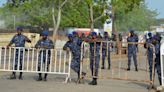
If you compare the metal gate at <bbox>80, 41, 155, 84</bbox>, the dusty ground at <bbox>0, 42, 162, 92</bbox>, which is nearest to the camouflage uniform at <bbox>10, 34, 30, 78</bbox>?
the dusty ground at <bbox>0, 42, 162, 92</bbox>

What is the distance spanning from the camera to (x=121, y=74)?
17.4 metres

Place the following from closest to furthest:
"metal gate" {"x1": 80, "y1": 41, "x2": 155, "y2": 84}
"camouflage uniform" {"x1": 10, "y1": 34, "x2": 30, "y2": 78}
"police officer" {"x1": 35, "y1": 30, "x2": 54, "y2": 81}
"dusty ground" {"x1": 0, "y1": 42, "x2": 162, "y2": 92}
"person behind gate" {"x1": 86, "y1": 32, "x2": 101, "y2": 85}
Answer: "dusty ground" {"x1": 0, "y1": 42, "x2": 162, "y2": 92} → "person behind gate" {"x1": 86, "y1": 32, "x2": 101, "y2": 85} → "police officer" {"x1": 35, "y1": 30, "x2": 54, "y2": 81} → "camouflage uniform" {"x1": 10, "y1": 34, "x2": 30, "y2": 78} → "metal gate" {"x1": 80, "y1": 41, "x2": 155, "y2": 84}

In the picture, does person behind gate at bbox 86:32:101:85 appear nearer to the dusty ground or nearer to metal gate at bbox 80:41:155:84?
metal gate at bbox 80:41:155:84

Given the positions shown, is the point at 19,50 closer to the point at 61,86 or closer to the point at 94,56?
the point at 61,86

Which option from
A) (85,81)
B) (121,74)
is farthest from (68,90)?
(121,74)

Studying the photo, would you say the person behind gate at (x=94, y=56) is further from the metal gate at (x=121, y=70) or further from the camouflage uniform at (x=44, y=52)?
the camouflage uniform at (x=44, y=52)

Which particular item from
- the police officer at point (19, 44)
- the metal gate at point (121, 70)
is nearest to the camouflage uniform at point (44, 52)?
the police officer at point (19, 44)

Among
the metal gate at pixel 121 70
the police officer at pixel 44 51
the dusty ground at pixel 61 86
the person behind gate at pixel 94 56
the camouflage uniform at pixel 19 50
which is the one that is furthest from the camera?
the metal gate at pixel 121 70

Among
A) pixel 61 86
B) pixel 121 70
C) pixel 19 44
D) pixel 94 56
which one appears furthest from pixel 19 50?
pixel 121 70

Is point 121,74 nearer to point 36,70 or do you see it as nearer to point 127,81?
point 127,81

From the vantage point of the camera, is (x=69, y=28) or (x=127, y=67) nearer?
(x=127, y=67)

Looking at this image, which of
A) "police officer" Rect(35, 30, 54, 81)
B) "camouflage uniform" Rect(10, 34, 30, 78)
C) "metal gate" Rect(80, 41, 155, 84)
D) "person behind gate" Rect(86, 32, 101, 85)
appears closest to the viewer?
"person behind gate" Rect(86, 32, 101, 85)

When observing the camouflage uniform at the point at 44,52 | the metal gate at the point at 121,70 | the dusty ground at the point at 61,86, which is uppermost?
the camouflage uniform at the point at 44,52

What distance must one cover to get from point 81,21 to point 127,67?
46.5m
